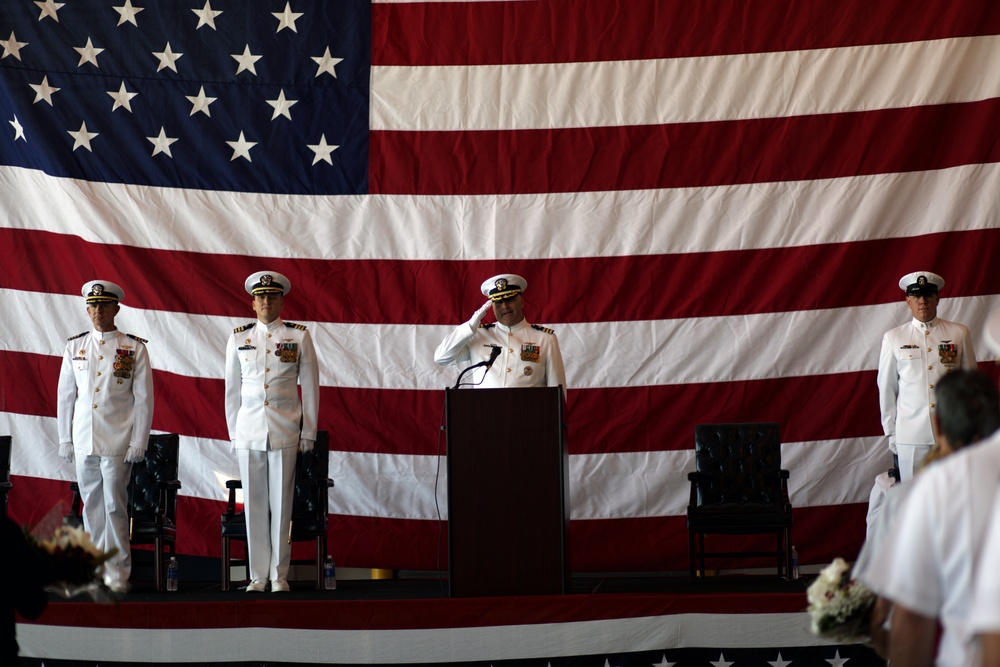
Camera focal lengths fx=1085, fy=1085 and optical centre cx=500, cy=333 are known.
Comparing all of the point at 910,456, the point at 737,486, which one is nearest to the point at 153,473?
the point at 737,486

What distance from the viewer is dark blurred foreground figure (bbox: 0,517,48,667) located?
2.60m

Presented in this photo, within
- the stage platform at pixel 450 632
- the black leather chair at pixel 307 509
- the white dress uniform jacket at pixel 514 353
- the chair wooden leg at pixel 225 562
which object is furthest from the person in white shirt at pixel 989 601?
the chair wooden leg at pixel 225 562

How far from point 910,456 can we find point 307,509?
124 inches

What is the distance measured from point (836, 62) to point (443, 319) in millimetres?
2750

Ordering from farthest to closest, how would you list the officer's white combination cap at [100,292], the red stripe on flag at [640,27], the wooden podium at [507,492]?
the red stripe on flag at [640,27], the officer's white combination cap at [100,292], the wooden podium at [507,492]

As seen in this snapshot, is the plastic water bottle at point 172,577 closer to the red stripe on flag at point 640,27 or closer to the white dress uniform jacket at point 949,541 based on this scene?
the red stripe on flag at point 640,27

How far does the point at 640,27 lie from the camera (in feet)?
21.3

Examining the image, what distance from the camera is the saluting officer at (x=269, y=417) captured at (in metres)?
5.33

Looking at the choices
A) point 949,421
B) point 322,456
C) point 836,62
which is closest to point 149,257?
point 322,456

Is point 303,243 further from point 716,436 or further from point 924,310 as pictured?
point 924,310

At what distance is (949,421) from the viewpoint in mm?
2035

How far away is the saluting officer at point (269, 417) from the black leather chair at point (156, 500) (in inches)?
21.1

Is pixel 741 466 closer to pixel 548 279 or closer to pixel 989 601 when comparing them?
pixel 548 279

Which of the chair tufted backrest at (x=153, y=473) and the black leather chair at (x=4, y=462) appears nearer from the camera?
the black leather chair at (x=4, y=462)
